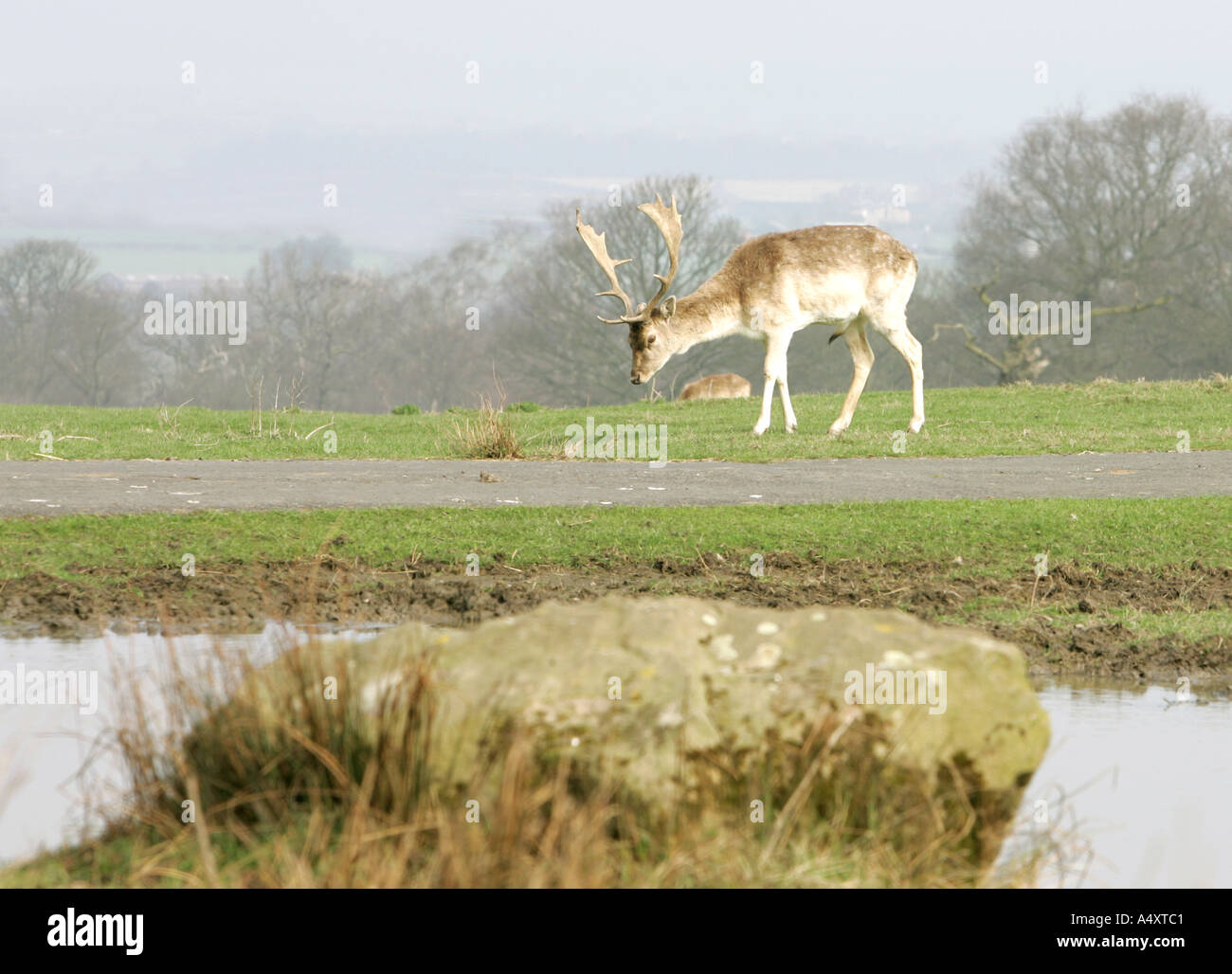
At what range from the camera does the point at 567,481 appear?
1589cm

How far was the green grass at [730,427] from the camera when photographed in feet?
62.5

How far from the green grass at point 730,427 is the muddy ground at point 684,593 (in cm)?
Answer: 642

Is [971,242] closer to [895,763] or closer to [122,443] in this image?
[122,443]

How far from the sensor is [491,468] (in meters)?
17.3

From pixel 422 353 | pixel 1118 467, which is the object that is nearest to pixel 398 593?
pixel 1118 467

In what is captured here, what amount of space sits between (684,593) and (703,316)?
30.4 feet

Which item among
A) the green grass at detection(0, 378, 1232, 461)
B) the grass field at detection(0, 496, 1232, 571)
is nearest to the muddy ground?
the grass field at detection(0, 496, 1232, 571)

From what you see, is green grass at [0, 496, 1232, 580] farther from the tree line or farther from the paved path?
the tree line

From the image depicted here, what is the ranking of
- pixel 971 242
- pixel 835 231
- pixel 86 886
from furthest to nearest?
1. pixel 971 242
2. pixel 835 231
3. pixel 86 886

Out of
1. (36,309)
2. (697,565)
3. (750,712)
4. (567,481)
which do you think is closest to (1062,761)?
(750,712)

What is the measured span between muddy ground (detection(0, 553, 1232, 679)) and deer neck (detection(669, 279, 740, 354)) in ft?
26.4

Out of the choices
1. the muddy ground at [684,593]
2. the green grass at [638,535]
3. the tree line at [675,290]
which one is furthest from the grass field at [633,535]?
the tree line at [675,290]

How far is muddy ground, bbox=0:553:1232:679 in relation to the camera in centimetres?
979
